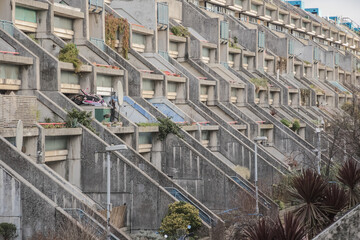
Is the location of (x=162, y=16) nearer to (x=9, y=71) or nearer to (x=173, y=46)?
(x=173, y=46)

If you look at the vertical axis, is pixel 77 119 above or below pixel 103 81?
below

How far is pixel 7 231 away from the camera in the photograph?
25.3 m

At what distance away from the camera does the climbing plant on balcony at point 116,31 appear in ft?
153

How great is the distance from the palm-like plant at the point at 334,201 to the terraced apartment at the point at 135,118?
29.9ft

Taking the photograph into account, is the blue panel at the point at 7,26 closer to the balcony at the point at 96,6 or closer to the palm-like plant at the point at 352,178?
the balcony at the point at 96,6

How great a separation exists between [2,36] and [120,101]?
7.46m

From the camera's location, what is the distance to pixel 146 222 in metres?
32.9

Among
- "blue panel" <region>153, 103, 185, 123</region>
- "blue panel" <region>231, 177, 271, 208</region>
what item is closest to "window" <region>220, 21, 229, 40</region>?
"blue panel" <region>153, 103, 185, 123</region>

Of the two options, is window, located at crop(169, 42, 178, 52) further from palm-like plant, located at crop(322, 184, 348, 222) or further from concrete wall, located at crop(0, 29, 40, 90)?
palm-like plant, located at crop(322, 184, 348, 222)

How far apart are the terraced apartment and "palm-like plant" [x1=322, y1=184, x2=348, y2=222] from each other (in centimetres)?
912

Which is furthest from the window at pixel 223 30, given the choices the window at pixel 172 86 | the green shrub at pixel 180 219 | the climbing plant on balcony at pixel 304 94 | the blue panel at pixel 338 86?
the green shrub at pixel 180 219

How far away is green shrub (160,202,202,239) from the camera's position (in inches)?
1242

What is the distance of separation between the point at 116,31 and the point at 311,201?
28345 mm

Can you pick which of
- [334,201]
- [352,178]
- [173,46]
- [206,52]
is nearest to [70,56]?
[173,46]
